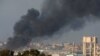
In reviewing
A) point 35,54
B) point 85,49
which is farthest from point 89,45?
point 35,54

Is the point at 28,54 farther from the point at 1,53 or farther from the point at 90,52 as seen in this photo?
the point at 90,52

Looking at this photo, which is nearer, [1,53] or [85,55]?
[1,53]

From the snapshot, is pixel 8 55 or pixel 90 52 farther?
pixel 90 52

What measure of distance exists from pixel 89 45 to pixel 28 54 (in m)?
129

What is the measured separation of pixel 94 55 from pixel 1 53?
125 meters

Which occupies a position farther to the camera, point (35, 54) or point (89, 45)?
point (89, 45)

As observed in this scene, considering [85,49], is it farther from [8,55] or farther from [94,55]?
[8,55]

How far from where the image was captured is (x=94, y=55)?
190000mm

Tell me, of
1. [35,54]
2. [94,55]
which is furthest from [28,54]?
[94,55]

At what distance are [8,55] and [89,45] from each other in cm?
13047

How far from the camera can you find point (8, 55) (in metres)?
68.6

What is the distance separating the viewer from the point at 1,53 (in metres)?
68.6

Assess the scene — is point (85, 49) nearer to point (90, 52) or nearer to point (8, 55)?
point (90, 52)

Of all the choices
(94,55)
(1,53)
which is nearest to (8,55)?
(1,53)
